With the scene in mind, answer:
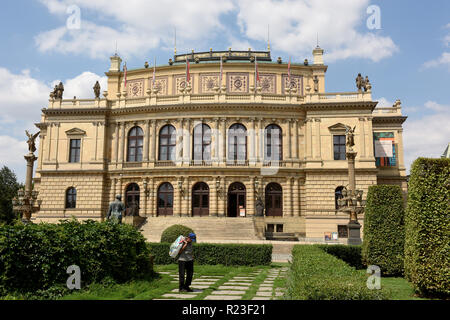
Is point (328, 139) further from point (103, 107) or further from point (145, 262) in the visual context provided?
point (145, 262)

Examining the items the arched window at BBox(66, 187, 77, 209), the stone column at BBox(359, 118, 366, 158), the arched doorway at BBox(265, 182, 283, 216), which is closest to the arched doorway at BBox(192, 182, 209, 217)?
the arched doorway at BBox(265, 182, 283, 216)

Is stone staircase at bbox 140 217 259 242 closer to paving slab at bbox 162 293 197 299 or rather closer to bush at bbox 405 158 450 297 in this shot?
paving slab at bbox 162 293 197 299

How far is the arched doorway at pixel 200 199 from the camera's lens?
4028 cm

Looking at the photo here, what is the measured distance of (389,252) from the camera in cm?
1600

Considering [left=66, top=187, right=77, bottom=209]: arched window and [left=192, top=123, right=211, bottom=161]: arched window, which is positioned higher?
[left=192, top=123, right=211, bottom=161]: arched window

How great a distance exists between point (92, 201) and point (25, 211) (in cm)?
766

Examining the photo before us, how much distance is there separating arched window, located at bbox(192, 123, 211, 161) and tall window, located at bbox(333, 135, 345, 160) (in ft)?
42.9

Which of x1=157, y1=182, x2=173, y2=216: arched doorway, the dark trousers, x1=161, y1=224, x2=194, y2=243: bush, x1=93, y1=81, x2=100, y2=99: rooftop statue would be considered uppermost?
x1=93, y1=81, x2=100, y2=99: rooftop statue

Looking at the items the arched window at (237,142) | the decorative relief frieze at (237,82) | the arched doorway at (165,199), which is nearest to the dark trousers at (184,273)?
the arched window at (237,142)

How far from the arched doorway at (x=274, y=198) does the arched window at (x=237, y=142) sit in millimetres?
4212

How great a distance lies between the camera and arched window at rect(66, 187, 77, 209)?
42312 mm

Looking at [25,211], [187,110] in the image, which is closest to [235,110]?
[187,110]

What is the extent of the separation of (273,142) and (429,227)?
99.8 ft

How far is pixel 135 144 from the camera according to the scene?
42875mm
